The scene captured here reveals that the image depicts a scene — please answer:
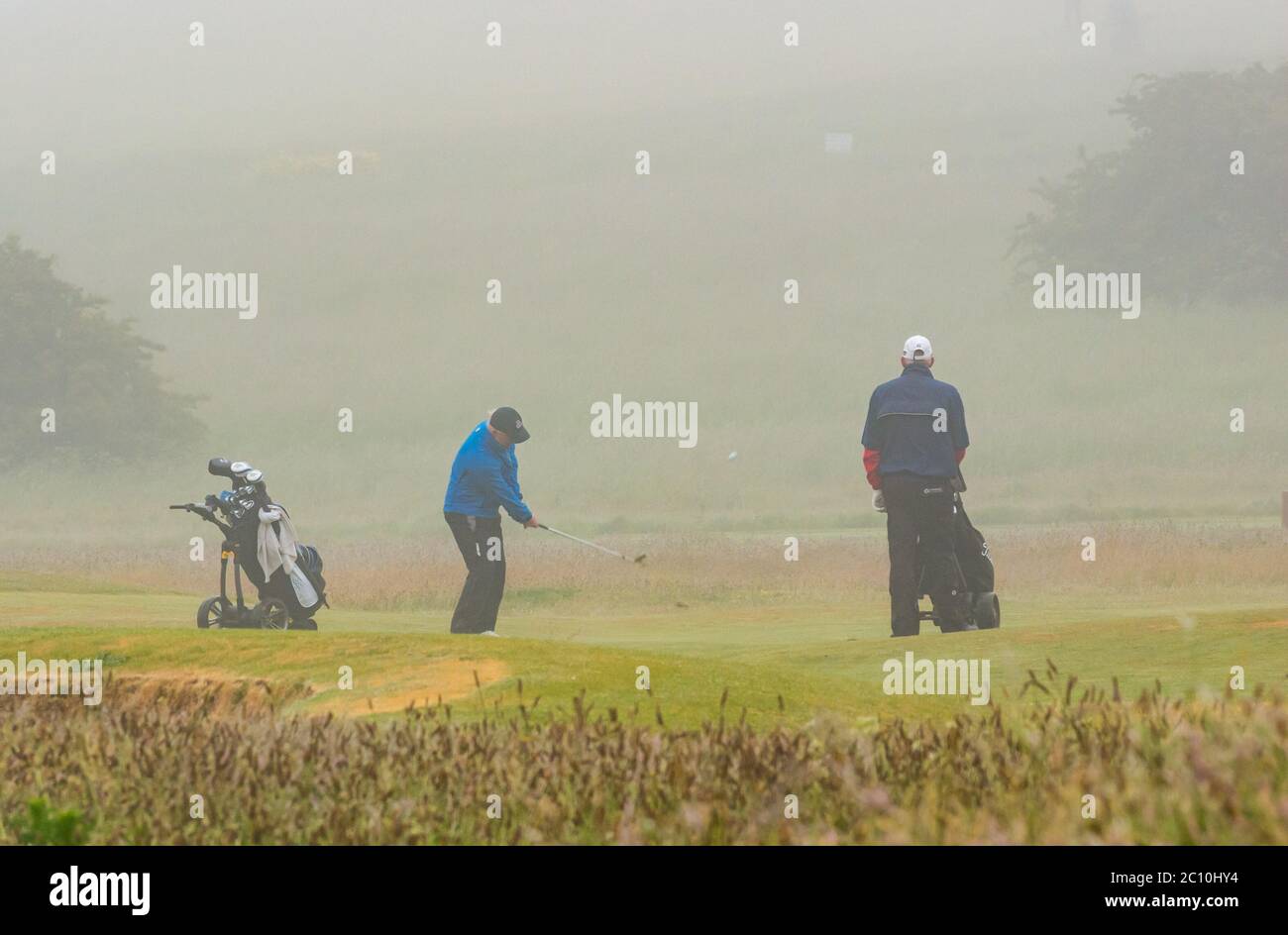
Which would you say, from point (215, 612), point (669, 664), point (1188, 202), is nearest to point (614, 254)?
point (1188, 202)

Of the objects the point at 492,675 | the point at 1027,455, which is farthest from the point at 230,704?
the point at 1027,455

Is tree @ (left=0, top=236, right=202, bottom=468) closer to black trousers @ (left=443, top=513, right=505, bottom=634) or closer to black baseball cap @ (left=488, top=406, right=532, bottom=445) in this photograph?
black trousers @ (left=443, top=513, right=505, bottom=634)

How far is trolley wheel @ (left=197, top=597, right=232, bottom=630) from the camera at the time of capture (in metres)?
17.4

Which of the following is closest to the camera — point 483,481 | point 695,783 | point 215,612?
point 695,783

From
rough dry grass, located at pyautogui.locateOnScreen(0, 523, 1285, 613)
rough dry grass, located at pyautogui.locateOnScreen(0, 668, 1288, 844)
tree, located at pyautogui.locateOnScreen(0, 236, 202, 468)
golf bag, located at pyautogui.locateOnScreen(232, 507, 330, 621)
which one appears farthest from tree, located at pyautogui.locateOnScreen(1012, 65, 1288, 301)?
rough dry grass, located at pyautogui.locateOnScreen(0, 668, 1288, 844)

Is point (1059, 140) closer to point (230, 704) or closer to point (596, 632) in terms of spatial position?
point (596, 632)

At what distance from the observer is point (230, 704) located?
1184 cm

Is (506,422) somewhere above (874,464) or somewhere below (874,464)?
above

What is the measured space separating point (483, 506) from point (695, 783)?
10.7 metres

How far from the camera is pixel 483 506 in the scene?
17109 mm

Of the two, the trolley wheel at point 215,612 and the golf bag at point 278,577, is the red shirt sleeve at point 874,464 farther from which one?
the trolley wheel at point 215,612

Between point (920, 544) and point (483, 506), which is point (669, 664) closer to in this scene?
point (920, 544)

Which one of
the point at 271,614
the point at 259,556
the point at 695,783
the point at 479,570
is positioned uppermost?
the point at 259,556

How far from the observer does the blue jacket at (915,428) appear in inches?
625
